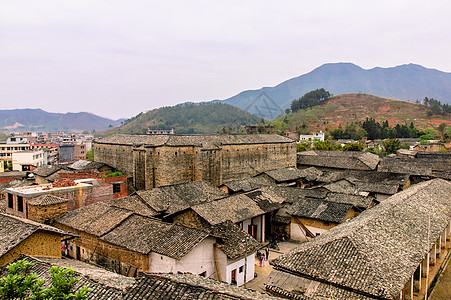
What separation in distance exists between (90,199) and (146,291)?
44.0 ft

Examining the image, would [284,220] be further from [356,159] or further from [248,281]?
[356,159]

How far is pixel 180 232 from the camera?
1339 centimetres

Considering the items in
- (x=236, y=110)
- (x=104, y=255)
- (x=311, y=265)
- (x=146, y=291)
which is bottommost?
(x=104, y=255)

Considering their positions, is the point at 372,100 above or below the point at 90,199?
above

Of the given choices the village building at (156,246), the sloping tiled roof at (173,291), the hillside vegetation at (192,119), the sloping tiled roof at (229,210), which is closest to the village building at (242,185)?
the sloping tiled roof at (229,210)

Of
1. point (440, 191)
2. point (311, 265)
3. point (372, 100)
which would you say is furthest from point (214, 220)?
point (372, 100)

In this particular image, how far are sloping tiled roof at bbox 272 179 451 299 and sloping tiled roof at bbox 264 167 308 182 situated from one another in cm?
1809

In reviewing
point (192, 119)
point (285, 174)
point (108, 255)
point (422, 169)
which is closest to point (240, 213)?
point (108, 255)

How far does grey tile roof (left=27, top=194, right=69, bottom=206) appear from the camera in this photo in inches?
596

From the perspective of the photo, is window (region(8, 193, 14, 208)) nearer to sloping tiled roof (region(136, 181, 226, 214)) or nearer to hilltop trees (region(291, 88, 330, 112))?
sloping tiled roof (region(136, 181, 226, 214))

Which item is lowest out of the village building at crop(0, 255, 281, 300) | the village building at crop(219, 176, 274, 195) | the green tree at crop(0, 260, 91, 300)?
the village building at crop(219, 176, 274, 195)

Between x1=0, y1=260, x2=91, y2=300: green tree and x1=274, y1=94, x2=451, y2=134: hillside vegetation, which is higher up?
x1=274, y1=94, x2=451, y2=134: hillside vegetation

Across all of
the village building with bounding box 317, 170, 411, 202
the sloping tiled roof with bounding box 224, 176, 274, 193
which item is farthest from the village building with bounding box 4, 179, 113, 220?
the village building with bounding box 317, 170, 411, 202

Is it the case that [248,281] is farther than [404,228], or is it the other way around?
[248,281]
